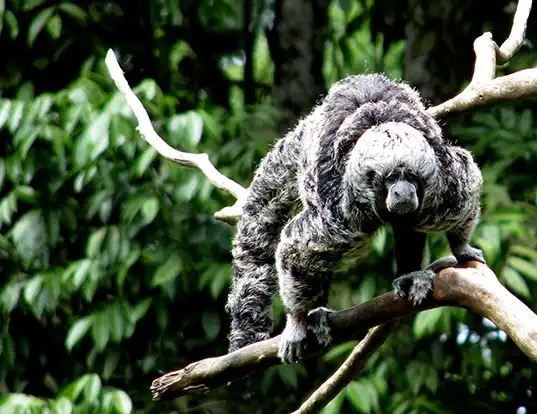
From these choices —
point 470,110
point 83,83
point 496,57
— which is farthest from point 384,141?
point 83,83

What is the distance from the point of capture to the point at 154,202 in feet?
16.0

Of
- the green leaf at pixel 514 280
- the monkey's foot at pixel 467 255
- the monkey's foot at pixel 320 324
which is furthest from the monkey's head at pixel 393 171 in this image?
the green leaf at pixel 514 280

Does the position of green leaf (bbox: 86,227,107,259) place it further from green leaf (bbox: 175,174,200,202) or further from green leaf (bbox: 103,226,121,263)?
green leaf (bbox: 175,174,200,202)

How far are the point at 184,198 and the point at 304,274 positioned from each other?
158 cm

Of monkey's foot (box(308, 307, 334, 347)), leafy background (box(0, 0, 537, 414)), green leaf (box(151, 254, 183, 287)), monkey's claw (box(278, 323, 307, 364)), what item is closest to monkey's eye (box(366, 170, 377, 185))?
monkey's foot (box(308, 307, 334, 347))

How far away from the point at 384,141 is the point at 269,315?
1.10 meters

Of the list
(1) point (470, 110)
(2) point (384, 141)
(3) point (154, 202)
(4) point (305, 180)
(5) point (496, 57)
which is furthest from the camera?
(3) point (154, 202)

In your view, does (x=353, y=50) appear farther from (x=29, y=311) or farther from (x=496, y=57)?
(x=29, y=311)

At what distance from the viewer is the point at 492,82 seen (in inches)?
145

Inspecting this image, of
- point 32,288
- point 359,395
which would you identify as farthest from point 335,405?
point 32,288

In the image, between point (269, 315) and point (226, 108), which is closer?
point (269, 315)

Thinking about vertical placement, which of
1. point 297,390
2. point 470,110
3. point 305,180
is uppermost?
point 470,110

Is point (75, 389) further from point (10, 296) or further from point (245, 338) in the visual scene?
point (245, 338)

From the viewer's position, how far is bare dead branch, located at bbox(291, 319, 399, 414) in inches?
137
